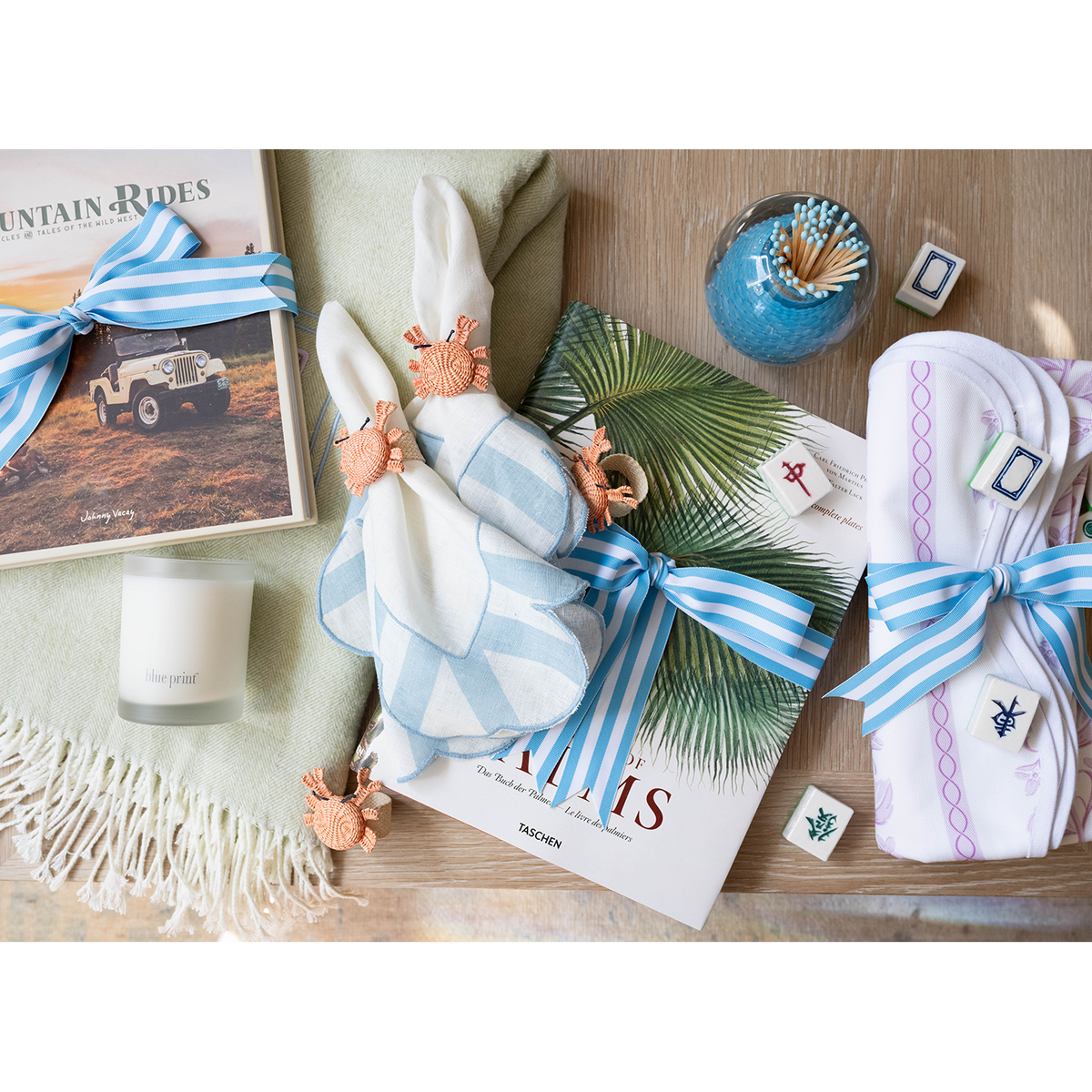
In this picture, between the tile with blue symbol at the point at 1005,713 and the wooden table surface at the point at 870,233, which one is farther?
the wooden table surface at the point at 870,233

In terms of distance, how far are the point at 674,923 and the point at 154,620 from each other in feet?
2.82

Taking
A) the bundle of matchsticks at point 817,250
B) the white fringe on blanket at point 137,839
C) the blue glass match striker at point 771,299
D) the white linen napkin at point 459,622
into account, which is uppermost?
the bundle of matchsticks at point 817,250

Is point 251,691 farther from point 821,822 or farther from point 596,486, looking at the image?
point 821,822

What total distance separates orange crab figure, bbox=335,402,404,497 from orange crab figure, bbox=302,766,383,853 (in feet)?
0.92

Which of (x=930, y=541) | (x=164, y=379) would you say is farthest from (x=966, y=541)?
(x=164, y=379)

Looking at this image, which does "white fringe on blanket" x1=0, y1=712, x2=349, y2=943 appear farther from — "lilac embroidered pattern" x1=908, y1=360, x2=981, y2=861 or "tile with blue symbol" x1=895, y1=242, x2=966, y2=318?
"tile with blue symbol" x1=895, y1=242, x2=966, y2=318

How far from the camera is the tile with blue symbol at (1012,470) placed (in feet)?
2.04

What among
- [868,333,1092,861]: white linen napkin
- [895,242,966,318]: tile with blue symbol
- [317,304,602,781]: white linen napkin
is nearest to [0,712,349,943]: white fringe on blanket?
[317,304,602,781]: white linen napkin

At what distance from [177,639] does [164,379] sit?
0.24 metres

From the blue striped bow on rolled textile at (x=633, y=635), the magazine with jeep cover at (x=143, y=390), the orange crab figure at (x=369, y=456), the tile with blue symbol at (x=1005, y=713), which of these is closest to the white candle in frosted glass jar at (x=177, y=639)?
the magazine with jeep cover at (x=143, y=390)

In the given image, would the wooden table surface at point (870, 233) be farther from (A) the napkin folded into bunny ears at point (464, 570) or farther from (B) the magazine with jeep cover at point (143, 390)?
(B) the magazine with jeep cover at point (143, 390)

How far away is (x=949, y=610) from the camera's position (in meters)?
0.64

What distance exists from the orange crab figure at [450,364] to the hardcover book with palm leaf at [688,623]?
0.30 ft

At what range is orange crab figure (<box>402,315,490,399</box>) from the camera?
0.62 m
